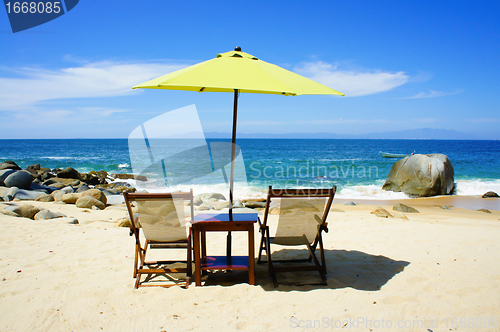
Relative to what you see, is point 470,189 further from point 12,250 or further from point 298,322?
point 12,250

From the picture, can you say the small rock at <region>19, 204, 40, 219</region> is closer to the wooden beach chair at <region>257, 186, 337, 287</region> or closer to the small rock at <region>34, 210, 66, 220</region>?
the small rock at <region>34, 210, 66, 220</region>

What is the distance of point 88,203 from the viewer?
8523 millimetres

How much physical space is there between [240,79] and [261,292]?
2170mm

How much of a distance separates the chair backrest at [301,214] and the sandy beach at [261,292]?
0.48 metres

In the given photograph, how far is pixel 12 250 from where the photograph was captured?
419cm

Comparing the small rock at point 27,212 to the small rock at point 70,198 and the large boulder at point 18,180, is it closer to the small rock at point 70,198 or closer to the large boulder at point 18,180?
the small rock at point 70,198

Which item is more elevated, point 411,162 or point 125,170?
point 411,162

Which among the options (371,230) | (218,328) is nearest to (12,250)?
(218,328)

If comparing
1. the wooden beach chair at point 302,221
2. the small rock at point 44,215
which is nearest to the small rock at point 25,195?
the small rock at point 44,215

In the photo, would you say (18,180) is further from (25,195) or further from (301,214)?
(301,214)

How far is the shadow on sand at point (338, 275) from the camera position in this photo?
337 centimetres

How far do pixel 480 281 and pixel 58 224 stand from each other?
661cm

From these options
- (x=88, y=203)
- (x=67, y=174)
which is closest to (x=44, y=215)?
(x=88, y=203)

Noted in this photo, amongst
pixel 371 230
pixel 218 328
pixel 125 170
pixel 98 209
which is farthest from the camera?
pixel 125 170
